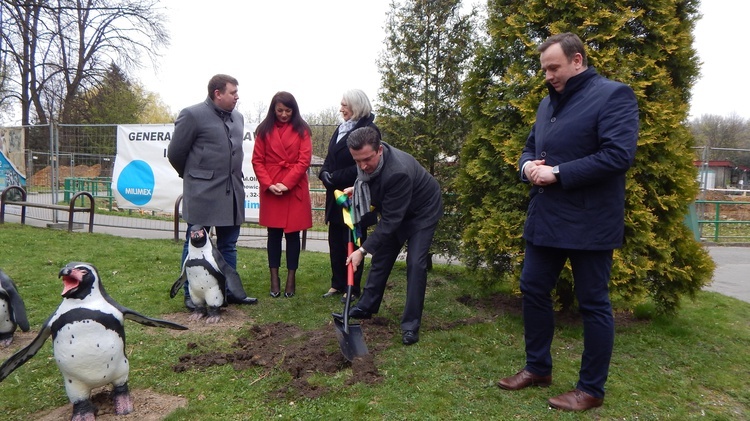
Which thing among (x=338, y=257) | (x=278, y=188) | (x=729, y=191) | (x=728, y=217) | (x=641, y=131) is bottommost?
(x=338, y=257)

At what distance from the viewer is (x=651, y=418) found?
9.43 feet

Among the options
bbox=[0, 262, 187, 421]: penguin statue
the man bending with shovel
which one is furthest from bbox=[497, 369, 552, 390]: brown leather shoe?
bbox=[0, 262, 187, 421]: penguin statue

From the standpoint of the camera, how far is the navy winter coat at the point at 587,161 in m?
2.68

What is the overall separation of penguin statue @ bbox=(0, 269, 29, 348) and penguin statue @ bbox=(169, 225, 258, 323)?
3.45 ft

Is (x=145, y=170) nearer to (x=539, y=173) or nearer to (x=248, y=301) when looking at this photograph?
(x=248, y=301)

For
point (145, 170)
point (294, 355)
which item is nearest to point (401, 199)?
point (294, 355)

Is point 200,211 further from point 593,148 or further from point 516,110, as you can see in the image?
point 593,148

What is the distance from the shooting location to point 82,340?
259 cm

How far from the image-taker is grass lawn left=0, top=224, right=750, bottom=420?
2.92m

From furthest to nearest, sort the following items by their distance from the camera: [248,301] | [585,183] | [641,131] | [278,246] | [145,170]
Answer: [145,170]
[278,246]
[248,301]
[641,131]
[585,183]

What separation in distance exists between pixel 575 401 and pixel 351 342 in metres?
1.50

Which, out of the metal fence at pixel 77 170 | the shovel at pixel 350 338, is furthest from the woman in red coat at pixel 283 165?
the metal fence at pixel 77 170

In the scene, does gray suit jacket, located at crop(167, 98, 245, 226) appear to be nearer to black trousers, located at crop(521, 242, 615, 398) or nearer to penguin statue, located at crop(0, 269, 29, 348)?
penguin statue, located at crop(0, 269, 29, 348)

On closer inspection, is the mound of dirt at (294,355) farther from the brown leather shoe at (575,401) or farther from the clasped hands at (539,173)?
the clasped hands at (539,173)
